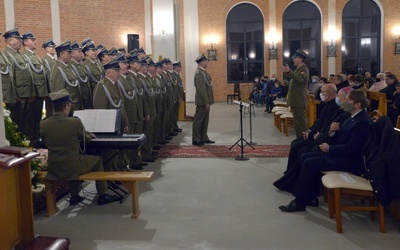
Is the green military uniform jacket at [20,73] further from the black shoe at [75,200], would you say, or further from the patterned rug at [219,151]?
the black shoe at [75,200]

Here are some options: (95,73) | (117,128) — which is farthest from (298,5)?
(117,128)

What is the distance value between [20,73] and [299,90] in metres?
5.05

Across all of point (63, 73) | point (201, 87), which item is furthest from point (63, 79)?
point (201, 87)

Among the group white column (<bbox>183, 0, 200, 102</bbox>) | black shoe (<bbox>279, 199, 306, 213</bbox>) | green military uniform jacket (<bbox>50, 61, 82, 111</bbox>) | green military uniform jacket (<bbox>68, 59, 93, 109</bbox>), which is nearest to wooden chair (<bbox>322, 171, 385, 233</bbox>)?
black shoe (<bbox>279, 199, 306, 213</bbox>)

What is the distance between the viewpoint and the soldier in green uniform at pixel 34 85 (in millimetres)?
8383

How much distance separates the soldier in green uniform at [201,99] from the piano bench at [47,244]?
5806 mm

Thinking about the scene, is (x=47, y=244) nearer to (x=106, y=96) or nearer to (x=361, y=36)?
(x=106, y=96)

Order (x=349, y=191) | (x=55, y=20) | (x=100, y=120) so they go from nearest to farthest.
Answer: (x=349, y=191)
(x=100, y=120)
(x=55, y=20)

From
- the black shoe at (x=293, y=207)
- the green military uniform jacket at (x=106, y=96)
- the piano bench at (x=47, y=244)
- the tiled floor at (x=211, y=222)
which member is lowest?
the tiled floor at (x=211, y=222)

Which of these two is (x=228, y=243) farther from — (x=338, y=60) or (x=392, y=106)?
(x=338, y=60)

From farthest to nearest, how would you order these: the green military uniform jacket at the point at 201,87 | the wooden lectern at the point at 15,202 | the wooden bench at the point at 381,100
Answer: the green military uniform jacket at the point at 201,87 → the wooden bench at the point at 381,100 → the wooden lectern at the point at 15,202

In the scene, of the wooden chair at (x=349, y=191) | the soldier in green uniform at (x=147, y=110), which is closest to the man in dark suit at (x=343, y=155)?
the wooden chair at (x=349, y=191)

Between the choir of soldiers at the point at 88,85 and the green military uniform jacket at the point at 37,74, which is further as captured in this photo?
the green military uniform jacket at the point at 37,74

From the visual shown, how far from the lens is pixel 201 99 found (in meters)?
9.40
